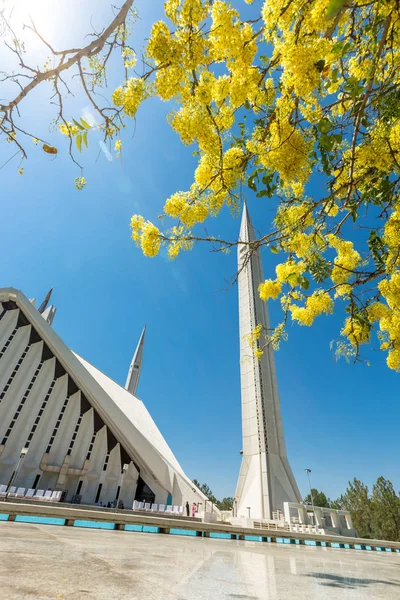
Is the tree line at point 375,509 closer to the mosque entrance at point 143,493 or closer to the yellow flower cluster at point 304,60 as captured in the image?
the mosque entrance at point 143,493

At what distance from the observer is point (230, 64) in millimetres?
2525

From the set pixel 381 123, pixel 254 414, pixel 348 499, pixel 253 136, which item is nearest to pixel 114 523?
pixel 253 136

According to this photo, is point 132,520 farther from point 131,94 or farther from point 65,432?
point 65,432

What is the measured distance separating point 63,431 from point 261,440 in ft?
67.3

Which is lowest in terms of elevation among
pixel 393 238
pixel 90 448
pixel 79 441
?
pixel 393 238

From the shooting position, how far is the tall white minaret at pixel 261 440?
2856cm

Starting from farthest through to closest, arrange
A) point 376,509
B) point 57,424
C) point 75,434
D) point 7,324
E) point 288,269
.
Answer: point 376,509, point 7,324, point 75,434, point 57,424, point 288,269

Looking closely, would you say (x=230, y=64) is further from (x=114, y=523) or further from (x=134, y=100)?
(x=114, y=523)

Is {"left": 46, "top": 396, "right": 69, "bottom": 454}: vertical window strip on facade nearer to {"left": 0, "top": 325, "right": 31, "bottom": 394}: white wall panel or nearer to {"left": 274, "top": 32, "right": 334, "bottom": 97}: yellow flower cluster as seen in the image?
{"left": 0, "top": 325, "right": 31, "bottom": 394}: white wall panel

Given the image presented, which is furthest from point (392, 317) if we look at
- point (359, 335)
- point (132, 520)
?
point (132, 520)

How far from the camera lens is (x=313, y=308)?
3955 millimetres

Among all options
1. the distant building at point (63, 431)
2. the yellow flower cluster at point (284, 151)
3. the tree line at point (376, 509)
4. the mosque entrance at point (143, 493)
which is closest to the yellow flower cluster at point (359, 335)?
the yellow flower cluster at point (284, 151)

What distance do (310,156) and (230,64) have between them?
108 cm

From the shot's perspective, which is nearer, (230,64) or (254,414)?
(230,64)
